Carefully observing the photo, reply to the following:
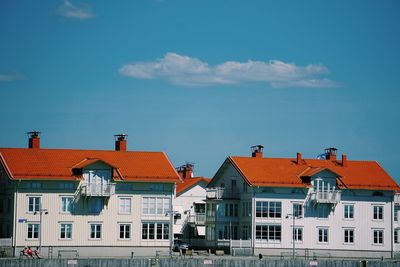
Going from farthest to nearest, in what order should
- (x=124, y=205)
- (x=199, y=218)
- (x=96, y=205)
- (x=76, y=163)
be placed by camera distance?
1. (x=199, y=218)
2. (x=76, y=163)
3. (x=124, y=205)
4. (x=96, y=205)

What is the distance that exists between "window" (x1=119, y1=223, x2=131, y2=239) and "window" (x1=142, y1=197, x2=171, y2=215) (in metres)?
2.22

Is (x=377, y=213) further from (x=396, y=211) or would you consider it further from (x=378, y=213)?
(x=396, y=211)

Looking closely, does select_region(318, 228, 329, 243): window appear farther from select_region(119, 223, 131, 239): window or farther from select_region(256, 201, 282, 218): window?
select_region(119, 223, 131, 239): window

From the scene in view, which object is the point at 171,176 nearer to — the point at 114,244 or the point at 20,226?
the point at 114,244

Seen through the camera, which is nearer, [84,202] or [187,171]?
[84,202]

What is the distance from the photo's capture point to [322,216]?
10338 cm

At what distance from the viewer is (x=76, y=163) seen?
319ft

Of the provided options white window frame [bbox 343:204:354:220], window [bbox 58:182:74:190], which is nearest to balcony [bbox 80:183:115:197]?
window [bbox 58:182:74:190]

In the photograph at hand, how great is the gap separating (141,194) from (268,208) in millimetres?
13420

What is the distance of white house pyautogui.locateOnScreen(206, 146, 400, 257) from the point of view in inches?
3994

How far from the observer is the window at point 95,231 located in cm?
9538

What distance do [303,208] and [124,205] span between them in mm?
18884

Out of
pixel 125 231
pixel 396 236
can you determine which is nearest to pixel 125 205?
pixel 125 231

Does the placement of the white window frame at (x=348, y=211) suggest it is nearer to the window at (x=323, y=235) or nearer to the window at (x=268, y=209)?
the window at (x=323, y=235)
